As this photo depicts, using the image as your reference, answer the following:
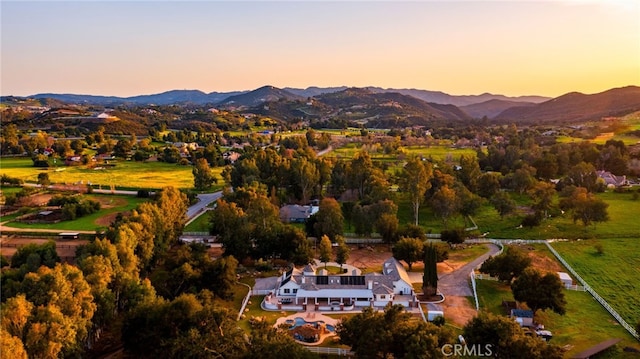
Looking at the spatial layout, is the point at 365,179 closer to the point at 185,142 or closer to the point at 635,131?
the point at 185,142

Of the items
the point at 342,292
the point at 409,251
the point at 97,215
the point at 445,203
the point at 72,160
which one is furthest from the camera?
the point at 72,160

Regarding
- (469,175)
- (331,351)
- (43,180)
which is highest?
(469,175)

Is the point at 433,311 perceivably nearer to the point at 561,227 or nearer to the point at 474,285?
the point at 474,285

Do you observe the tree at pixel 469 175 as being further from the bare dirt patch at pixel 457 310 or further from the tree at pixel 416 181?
the bare dirt patch at pixel 457 310

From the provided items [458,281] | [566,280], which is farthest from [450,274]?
[566,280]

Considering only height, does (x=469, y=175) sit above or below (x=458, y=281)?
above

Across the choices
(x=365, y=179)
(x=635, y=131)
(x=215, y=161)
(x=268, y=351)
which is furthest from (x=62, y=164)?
Answer: (x=635, y=131)
